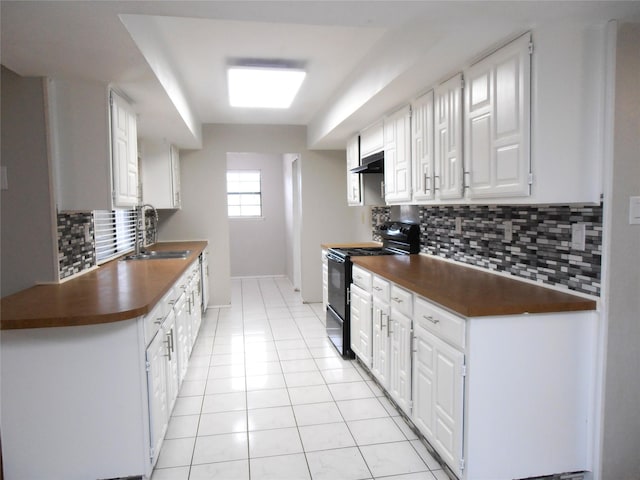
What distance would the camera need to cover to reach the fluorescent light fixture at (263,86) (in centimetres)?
344

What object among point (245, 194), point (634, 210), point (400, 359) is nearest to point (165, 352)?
point (400, 359)

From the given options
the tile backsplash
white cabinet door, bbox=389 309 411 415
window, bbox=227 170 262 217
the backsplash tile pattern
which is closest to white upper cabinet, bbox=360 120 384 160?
the tile backsplash

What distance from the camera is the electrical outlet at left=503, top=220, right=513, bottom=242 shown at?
2.53 m

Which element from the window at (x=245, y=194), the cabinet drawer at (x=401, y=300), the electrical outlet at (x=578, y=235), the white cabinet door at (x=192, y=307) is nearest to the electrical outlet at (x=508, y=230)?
the electrical outlet at (x=578, y=235)

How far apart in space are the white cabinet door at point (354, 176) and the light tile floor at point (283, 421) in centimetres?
158

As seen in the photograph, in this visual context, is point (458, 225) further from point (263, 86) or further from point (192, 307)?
point (192, 307)

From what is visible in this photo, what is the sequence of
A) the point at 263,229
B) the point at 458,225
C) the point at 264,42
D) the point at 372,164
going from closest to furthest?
the point at 264,42 → the point at 458,225 → the point at 372,164 → the point at 263,229

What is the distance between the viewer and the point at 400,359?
104 inches

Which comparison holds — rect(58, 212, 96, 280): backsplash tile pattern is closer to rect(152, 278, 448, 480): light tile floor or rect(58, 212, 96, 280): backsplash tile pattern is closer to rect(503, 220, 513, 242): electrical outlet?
rect(152, 278, 448, 480): light tile floor

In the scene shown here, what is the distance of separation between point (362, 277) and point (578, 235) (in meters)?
1.65

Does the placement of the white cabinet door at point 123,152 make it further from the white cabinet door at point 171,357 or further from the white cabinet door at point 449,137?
the white cabinet door at point 449,137

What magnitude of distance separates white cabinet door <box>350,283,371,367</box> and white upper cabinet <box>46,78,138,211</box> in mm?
1862

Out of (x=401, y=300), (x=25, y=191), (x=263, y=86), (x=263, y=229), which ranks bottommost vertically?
(x=401, y=300)

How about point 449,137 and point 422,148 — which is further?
point 422,148
